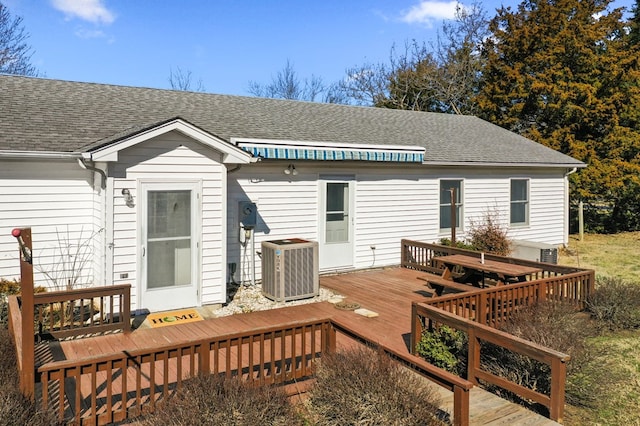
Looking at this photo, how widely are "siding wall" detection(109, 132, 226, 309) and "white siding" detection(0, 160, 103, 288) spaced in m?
0.67

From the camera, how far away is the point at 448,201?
13.4 metres

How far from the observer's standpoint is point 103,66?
34.8 metres

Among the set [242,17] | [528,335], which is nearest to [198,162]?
[528,335]

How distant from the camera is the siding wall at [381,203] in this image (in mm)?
10133

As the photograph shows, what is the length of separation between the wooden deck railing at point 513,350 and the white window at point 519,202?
34.0 ft

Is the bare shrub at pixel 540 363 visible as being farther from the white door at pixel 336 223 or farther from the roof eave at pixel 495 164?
the roof eave at pixel 495 164

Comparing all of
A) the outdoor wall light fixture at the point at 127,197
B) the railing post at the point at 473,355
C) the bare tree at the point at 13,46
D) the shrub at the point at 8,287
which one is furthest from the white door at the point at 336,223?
the bare tree at the point at 13,46

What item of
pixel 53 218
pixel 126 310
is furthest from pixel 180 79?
pixel 126 310

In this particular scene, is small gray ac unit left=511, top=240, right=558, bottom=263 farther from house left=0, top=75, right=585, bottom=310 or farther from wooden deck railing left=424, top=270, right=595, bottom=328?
wooden deck railing left=424, top=270, right=595, bottom=328

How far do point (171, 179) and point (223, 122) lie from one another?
13.5 ft

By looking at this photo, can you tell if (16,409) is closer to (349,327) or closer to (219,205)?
(349,327)

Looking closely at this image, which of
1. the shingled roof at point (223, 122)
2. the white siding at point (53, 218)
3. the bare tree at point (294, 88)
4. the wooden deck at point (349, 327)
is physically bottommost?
the wooden deck at point (349, 327)

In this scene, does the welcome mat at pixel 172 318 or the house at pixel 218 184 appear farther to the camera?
the house at pixel 218 184

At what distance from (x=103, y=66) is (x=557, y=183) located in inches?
1258
